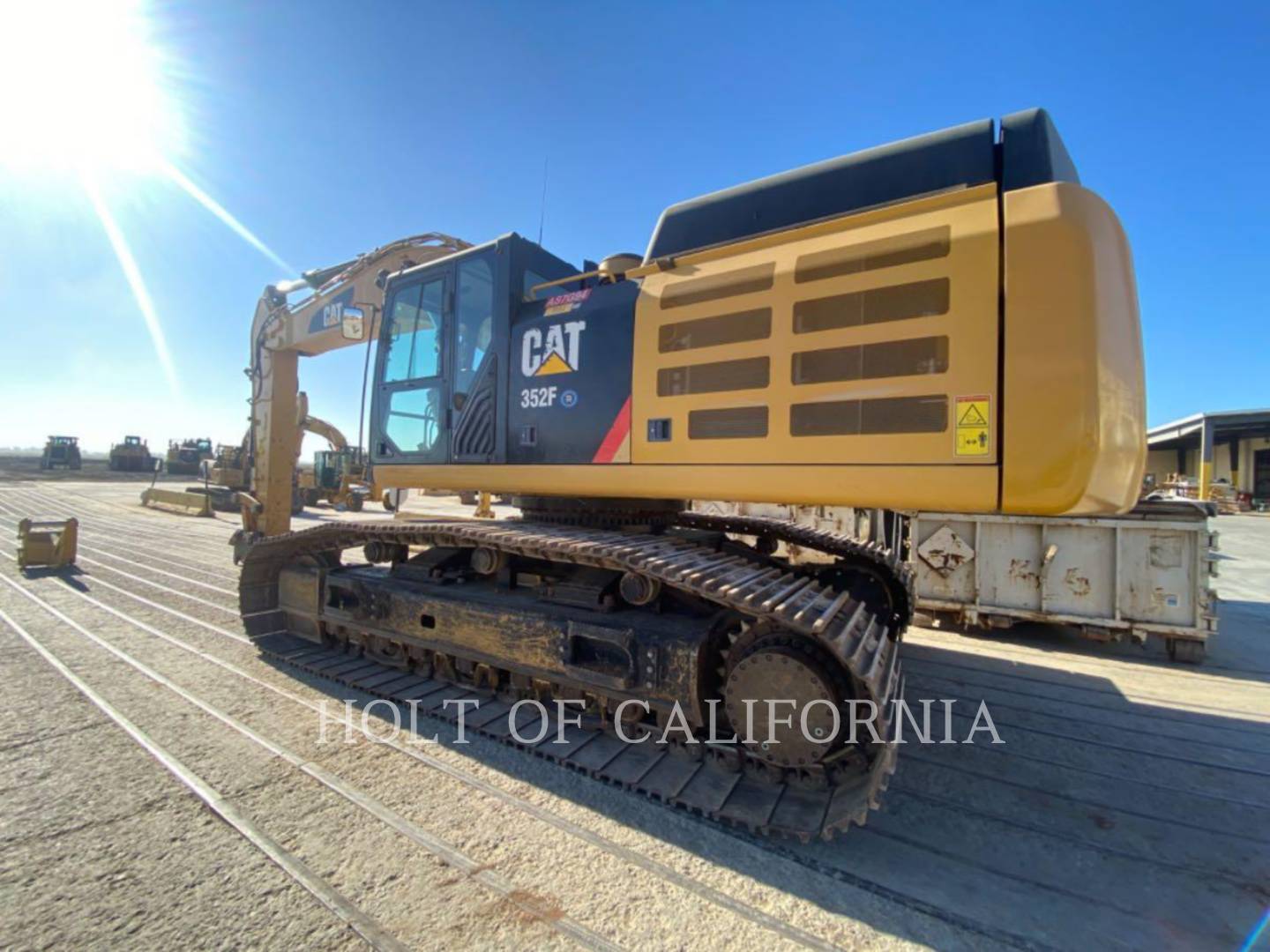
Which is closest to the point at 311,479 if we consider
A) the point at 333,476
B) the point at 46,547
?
the point at 333,476

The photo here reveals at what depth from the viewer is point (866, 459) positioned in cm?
253

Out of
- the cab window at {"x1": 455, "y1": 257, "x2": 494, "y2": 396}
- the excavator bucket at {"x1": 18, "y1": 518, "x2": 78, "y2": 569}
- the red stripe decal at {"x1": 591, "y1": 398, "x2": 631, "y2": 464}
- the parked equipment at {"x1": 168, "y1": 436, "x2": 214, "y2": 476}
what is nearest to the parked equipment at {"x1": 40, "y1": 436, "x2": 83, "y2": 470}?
the parked equipment at {"x1": 168, "y1": 436, "x2": 214, "y2": 476}

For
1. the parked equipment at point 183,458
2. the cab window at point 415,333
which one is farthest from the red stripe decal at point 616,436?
the parked equipment at point 183,458

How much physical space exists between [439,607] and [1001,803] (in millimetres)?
3284

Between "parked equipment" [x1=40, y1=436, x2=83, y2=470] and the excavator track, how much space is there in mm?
60684

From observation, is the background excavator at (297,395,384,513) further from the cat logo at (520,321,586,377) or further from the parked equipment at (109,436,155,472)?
the parked equipment at (109,436,155,472)

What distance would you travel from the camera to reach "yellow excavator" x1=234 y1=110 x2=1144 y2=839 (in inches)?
89.4

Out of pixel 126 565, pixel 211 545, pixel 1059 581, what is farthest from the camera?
pixel 211 545

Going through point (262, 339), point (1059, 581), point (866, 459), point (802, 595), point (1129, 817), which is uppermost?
point (262, 339)

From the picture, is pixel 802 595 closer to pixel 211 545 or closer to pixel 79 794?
pixel 79 794

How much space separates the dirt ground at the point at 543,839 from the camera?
190 centimetres

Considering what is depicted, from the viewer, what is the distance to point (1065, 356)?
7.07 ft

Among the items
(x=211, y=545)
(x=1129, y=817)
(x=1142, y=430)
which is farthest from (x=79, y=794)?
(x=211, y=545)

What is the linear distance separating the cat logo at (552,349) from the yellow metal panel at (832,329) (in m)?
0.45
